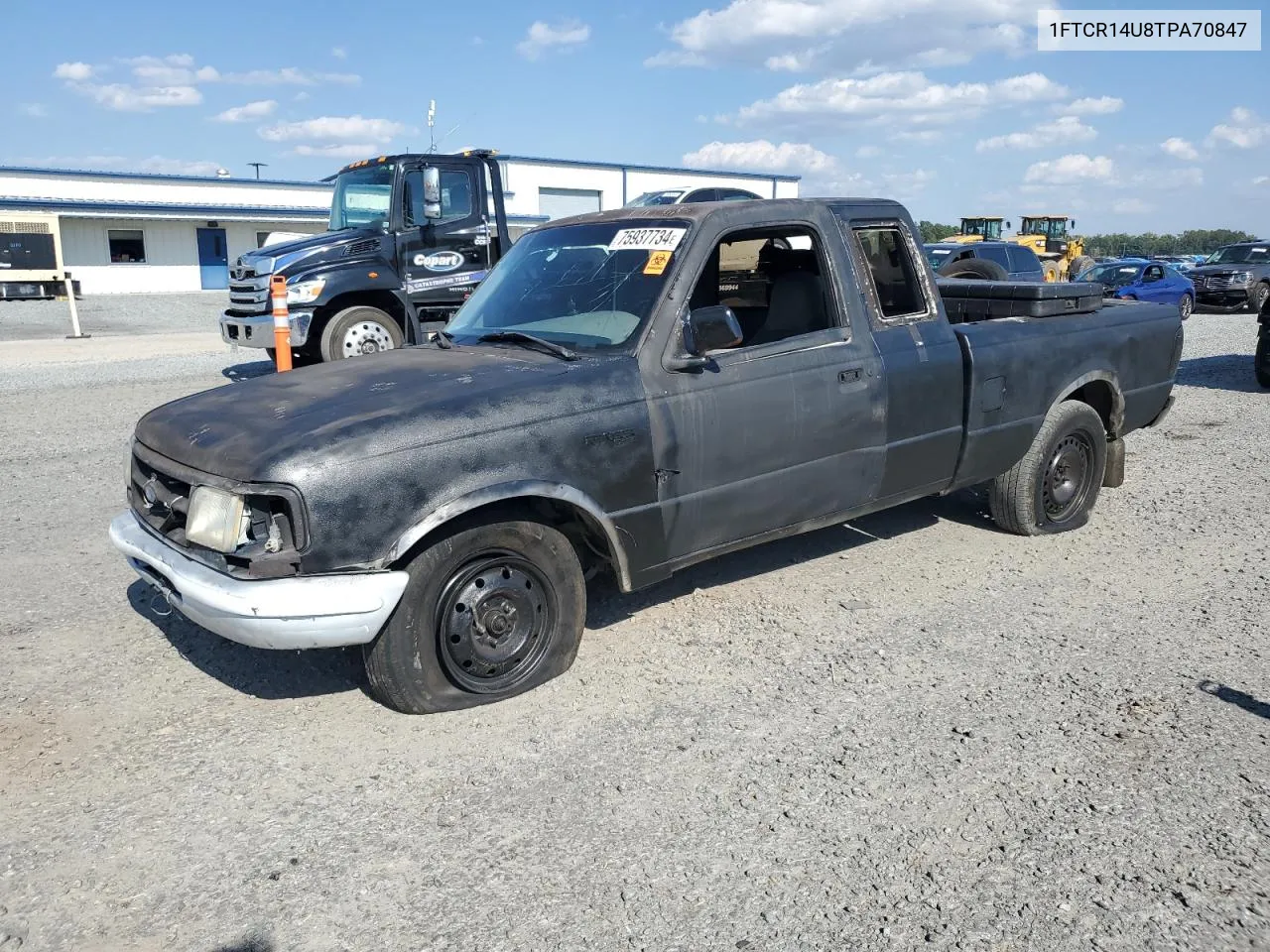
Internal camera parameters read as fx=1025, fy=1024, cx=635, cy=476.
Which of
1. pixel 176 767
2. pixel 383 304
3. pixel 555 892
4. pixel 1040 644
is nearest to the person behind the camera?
pixel 555 892

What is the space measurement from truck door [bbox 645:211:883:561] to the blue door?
124ft

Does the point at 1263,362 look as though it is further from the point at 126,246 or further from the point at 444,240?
the point at 126,246

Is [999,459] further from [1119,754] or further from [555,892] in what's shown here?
[555,892]

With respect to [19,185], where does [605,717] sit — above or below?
below

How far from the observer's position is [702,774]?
3.54 meters

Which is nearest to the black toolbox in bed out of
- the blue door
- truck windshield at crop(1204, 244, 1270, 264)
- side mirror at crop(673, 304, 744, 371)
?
side mirror at crop(673, 304, 744, 371)

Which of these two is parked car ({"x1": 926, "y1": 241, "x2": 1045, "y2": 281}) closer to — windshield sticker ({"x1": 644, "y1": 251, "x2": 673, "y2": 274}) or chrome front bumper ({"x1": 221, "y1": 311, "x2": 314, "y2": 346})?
chrome front bumper ({"x1": 221, "y1": 311, "x2": 314, "y2": 346})

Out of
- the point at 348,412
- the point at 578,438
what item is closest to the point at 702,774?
the point at 578,438

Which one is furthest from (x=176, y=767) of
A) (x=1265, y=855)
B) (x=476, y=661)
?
(x=1265, y=855)

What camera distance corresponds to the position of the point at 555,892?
2914mm

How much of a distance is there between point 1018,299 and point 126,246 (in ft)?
125

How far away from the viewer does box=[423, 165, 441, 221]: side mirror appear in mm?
12086

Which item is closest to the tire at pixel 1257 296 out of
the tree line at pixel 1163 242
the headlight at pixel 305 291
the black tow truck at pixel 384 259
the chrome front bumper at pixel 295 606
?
the black tow truck at pixel 384 259

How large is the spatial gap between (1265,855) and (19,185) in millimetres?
40616
